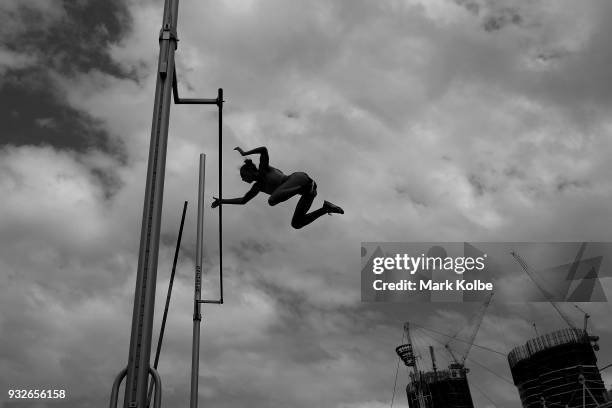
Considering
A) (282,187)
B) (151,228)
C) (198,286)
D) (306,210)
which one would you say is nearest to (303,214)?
(306,210)

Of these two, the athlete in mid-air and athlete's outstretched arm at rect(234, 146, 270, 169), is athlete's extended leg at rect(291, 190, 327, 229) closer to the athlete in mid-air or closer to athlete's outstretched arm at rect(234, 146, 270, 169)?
the athlete in mid-air

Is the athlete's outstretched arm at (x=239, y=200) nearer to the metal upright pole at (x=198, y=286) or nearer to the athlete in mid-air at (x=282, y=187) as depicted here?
the athlete in mid-air at (x=282, y=187)

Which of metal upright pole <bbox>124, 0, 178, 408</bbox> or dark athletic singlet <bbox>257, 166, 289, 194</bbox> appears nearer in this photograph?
metal upright pole <bbox>124, 0, 178, 408</bbox>

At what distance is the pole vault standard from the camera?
7426 millimetres

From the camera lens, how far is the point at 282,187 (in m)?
11.0

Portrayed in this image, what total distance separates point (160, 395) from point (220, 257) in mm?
12027

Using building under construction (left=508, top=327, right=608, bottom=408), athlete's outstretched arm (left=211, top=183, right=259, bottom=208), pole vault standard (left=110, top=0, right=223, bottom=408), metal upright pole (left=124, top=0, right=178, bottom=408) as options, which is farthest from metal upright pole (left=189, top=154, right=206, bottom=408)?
building under construction (left=508, top=327, right=608, bottom=408)

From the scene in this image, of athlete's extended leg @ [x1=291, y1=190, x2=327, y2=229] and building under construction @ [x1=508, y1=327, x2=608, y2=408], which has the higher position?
building under construction @ [x1=508, y1=327, x2=608, y2=408]

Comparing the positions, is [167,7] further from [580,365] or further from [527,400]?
[527,400]

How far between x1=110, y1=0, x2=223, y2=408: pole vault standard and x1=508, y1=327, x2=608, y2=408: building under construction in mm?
177123

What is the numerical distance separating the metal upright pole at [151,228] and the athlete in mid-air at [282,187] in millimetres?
2302

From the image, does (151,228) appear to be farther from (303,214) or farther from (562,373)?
(562,373)

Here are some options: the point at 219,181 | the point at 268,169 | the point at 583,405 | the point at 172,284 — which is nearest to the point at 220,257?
the point at 172,284

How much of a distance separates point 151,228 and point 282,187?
3431 mm
